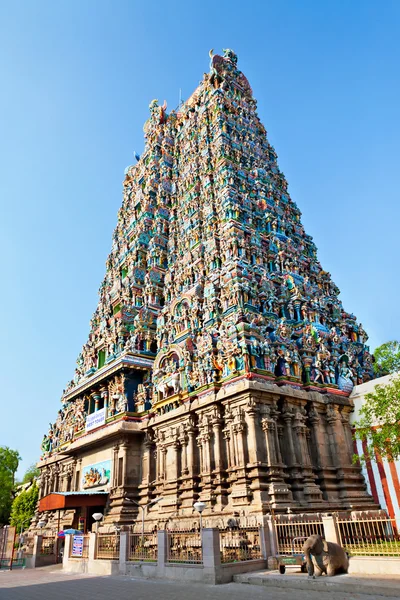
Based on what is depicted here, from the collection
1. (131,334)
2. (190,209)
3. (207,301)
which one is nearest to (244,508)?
(207,301)

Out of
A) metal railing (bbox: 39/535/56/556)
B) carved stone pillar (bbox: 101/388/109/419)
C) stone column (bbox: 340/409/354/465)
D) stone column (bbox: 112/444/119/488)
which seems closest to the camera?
stone column (bbox: 340/409/354/465)

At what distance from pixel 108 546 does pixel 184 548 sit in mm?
4687

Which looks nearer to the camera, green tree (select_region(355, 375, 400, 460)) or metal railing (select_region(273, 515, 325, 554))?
metal railing (select_region(273, 515, 325, 554))

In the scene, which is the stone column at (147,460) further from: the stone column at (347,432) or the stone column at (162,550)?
the stone column at (347,432)

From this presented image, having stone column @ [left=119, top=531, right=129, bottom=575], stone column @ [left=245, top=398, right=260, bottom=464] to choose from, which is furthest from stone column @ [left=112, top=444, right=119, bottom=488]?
stone column @ [left=245, top=398, right=260, bottom=464]

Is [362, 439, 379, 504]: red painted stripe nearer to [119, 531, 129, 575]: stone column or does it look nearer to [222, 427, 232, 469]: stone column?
[222, 427, 232, 469]: stone column

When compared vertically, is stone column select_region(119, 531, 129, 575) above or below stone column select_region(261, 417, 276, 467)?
below

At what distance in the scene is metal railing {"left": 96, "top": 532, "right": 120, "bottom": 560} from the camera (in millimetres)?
19147

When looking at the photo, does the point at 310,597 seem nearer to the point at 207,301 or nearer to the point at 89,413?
the point at 207,301

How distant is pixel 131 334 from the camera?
Result: 34500 millimetres

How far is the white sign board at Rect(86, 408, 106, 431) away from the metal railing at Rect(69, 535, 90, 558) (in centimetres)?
1038

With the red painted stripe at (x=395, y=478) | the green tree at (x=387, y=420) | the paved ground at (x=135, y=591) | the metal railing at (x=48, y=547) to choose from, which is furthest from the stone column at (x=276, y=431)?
the metal railing at (x=48, y=547)

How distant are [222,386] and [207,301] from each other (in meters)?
6.59

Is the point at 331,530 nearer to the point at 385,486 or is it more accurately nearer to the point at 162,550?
the point at 162,550
